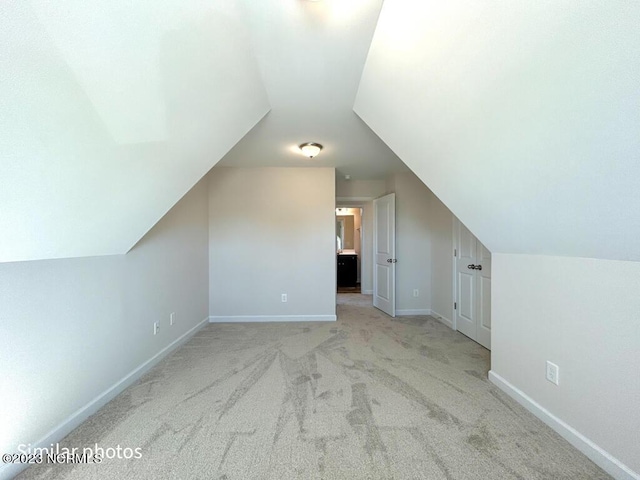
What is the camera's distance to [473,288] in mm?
3412

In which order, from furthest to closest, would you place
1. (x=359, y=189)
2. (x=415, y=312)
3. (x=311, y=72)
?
(x=359, y=189), (x=415, y=312), (x=311, y=72)

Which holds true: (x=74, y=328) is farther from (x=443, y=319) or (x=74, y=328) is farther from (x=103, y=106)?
(x=443, y=319)

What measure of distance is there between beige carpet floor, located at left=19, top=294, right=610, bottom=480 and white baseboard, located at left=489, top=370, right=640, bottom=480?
1.7 inches

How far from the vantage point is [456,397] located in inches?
82.9

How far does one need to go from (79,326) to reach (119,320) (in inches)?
15.0

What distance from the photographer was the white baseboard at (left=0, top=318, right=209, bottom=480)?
1404mm

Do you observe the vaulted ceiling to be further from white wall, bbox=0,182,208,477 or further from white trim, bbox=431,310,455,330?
white trim, bbox=431,310,455,330

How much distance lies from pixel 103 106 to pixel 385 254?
4116 mm

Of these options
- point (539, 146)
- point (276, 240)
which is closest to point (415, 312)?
point (276, 240)

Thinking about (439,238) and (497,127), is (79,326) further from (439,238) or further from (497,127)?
(439,238)

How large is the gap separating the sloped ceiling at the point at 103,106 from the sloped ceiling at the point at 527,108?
959 mm

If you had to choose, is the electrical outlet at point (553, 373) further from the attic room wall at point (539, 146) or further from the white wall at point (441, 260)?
the white wall at point (441, 260)

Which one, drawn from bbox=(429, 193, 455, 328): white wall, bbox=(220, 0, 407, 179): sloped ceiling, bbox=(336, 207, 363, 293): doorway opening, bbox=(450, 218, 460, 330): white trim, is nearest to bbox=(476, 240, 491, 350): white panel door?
bbox=(450, 218, 460, 330): white trim

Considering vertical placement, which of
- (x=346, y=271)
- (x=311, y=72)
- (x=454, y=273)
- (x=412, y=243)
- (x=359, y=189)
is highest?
(x=311, y=72)
